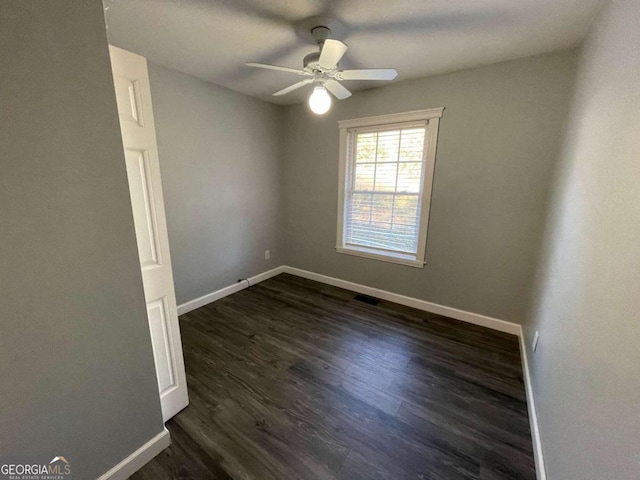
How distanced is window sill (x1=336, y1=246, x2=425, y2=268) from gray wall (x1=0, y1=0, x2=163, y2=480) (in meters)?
2.51

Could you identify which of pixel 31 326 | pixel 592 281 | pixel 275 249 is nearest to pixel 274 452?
pixel 31 326

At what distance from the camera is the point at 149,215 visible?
1.34m

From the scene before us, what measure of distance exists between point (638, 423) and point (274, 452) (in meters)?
1.47

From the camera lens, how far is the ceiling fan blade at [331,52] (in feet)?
4.82

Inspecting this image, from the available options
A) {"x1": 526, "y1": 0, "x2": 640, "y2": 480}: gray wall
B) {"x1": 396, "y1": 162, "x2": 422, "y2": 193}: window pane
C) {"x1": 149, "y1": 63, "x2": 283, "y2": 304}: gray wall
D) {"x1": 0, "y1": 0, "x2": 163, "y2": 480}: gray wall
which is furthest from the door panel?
{"x1": 396, "y1": 162, "x2": 422, "y2": 193}: window pane

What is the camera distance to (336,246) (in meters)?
3.50

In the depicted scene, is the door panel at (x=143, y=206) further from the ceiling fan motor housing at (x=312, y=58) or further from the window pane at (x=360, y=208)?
the window pane at (x=360, y=208)

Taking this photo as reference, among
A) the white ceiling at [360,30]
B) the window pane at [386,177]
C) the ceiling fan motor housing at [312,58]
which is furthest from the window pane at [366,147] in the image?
the ceiling fan motor housing at [312,58]

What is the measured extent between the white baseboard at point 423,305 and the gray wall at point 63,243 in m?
2.62

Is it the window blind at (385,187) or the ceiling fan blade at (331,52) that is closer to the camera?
the ceiling fan blade at (331,52)

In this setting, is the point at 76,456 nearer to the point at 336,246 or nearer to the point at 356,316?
the point at 356,316

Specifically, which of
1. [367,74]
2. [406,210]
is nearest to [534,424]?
[406,210]

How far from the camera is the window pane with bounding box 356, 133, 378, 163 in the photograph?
119 inches

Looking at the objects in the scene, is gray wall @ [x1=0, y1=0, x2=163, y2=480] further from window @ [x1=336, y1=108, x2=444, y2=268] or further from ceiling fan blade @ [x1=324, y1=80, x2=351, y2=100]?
window @ [x1=336, y1=108, x2=444, y2=268]
